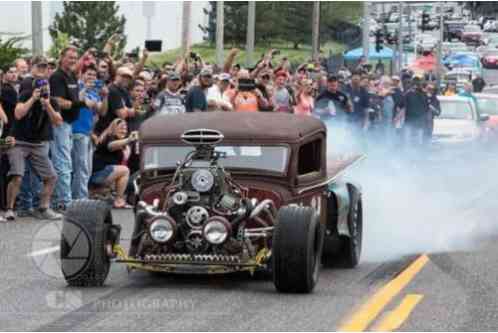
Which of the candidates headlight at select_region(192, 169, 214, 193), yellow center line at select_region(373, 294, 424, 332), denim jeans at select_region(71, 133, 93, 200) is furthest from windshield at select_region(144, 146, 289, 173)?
denim jeans at select_region(71, 133, 93, 200)

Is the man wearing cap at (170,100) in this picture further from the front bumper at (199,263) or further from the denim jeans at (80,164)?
the front bumper at (199,263)

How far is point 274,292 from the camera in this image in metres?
11.9

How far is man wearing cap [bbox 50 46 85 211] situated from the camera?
Answer: 17.9 m

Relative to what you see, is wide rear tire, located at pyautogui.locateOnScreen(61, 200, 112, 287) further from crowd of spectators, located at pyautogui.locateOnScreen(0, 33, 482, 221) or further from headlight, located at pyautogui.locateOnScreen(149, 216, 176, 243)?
crowd of spectators, located at pyautogui.locateOnScreen(0, 33, 482, 221)

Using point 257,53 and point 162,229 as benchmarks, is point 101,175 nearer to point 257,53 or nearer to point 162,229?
point 162,229

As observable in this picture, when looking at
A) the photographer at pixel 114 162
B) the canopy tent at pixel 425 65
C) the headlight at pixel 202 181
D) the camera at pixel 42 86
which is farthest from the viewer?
the canopy tent at pixel 425 65

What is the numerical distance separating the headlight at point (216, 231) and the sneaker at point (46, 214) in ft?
19.1

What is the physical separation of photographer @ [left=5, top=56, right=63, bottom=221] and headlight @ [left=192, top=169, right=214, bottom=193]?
527 cm

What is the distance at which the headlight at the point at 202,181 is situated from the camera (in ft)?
40.3

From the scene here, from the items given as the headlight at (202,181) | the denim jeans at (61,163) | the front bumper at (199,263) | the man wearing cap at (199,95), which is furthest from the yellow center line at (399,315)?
the man wearing cap at (199,95)

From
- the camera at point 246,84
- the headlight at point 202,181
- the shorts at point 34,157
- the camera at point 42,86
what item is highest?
the camera at point 42,86

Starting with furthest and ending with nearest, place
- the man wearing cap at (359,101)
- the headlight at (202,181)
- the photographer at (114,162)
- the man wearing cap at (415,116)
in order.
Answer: the man wearing cap at (415,116) < the man wearing cap at (359,101) < the photographer at (114,162) < the headlight at (202,181)

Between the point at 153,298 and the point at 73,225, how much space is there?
107 cm

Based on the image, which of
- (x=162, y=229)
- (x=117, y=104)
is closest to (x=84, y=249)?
(x=162, y=229)
